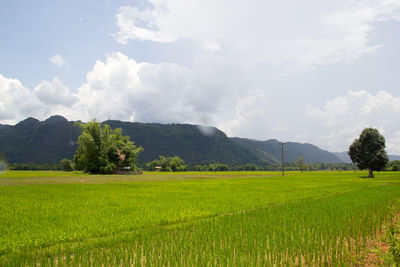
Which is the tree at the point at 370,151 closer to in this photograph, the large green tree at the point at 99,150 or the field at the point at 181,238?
the field at the point at 181,238

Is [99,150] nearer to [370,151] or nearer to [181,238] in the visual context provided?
[181,238]

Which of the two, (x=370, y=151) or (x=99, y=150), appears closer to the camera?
(x=370, y=151)

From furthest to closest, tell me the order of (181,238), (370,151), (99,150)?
(99,150) < (370,151) < (181,238)

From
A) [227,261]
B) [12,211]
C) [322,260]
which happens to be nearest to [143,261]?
[227,261]

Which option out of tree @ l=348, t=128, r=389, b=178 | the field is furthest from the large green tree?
tree @ l=348, t=128, r=389, b=178

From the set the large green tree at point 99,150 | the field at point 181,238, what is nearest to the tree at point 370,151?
the field at point 181,238

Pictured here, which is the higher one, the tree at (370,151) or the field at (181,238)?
the tree at (370,151)

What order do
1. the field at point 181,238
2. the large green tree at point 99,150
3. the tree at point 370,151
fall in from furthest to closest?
the large green tree at point 99,150, the tree at point 370,151, the field at point 181,238

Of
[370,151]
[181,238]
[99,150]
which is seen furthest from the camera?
[99,150]

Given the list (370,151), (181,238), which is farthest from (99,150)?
(370,151)

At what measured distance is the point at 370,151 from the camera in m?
62.9

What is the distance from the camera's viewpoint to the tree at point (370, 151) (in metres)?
60.6

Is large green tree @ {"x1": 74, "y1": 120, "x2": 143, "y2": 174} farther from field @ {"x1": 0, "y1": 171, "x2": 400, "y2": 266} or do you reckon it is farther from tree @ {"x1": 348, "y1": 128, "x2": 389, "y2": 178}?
tree @ {"x1": 348, "y1": 128, "x2": 389, "y2": 178}

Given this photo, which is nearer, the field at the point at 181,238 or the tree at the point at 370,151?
the field at the point at 181,238
